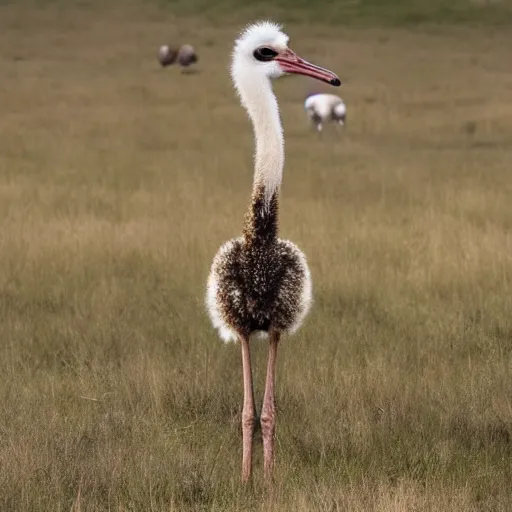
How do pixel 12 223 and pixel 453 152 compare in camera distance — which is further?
pixel 453 152

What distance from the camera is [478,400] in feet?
19.8

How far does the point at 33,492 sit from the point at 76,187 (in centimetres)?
996

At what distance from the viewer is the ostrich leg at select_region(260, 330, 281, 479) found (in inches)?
191

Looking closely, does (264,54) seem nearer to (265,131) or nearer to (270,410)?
(265,131)

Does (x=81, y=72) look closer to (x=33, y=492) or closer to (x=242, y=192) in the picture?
(x=242, y=192)

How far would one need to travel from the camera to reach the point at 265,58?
4.72 m

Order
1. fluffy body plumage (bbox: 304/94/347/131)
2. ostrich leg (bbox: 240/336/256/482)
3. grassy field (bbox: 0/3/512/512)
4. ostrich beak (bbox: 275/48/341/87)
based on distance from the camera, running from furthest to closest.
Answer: fluffy body plumage (bbox: 304/94/347/131)
grassy field (bbox: 0/3/512/512)
ostrich leg (bbox: 240/336/256/482)
ostrich beak (bbox: 275/48/341/87)

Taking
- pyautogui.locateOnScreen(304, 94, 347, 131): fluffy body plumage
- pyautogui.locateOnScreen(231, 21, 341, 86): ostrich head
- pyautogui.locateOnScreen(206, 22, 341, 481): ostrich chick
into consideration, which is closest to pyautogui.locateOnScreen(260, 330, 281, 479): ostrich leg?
pyautogui.locateOnScreen(206, 22, 341, 481): ostrich chick

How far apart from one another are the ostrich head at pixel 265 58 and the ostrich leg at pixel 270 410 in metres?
1.13

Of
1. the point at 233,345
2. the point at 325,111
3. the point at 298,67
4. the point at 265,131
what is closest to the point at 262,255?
the point at 265,131

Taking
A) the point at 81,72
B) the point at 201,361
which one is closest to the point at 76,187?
the point at 201,361

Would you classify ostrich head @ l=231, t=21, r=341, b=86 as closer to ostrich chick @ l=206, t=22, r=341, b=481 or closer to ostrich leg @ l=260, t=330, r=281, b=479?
ostrich chick @ l=206, t=22, r=341, b=481

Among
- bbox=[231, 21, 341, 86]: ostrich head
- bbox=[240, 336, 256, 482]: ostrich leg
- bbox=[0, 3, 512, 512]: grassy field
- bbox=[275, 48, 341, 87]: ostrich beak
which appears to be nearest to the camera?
bbox=[275, 48, 341, 87]: ostrich beak

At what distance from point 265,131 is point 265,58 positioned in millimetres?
329
